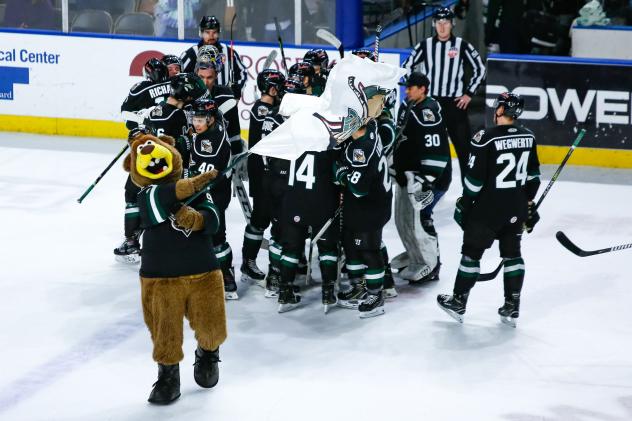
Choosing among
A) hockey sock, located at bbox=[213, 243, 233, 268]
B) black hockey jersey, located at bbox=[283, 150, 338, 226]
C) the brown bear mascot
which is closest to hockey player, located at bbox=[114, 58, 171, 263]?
hockey sock, located at bbox=[213, 243, 233, 268]

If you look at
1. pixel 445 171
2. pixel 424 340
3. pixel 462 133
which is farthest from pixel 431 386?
pixel 462 133

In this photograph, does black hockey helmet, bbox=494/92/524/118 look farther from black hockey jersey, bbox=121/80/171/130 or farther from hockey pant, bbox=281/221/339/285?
black hockey jersey, bbox=121/80/171/130

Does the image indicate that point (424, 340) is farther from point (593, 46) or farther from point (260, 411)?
point (593, 46)

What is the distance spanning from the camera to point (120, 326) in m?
6.74

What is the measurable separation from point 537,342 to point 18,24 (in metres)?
7.50

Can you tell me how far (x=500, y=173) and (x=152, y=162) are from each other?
203 centimetres

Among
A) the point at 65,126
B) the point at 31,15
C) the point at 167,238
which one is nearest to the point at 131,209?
the point at 167,238

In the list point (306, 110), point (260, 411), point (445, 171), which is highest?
point (306, 110)

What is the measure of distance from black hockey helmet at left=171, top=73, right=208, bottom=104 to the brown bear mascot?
160cm

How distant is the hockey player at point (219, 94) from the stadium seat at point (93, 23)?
4245mm

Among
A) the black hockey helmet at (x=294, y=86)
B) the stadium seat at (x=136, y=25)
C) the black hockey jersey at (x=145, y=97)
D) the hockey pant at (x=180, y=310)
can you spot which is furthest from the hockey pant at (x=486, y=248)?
the stadium seat at (x=136, y=25)

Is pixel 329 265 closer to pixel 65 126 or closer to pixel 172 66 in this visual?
pixel 172 66

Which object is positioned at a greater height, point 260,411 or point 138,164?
point 138,164

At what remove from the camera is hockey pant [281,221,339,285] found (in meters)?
6.81
